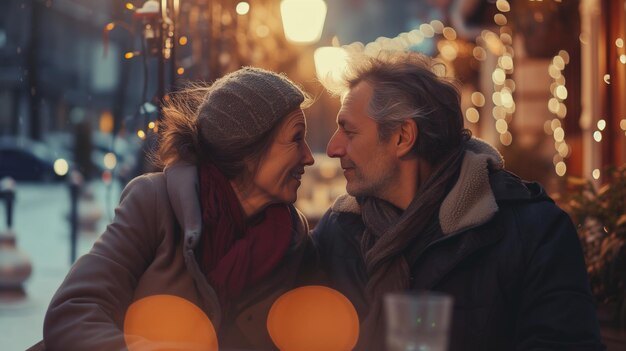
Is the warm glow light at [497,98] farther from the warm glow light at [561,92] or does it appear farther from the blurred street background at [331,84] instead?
the warm glow light at [561,92]

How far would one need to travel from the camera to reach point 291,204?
3.29 m

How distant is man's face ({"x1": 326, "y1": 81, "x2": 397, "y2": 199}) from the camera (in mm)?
3180

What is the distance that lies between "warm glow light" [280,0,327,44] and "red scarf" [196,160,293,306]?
528cm

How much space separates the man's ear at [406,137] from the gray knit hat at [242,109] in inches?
14.9

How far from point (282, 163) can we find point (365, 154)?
0.28 m

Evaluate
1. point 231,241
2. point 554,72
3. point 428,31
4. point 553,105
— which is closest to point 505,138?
point 553,105

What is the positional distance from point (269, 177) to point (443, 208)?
23.9 inches

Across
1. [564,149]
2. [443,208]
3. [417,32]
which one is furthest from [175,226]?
[417,32]

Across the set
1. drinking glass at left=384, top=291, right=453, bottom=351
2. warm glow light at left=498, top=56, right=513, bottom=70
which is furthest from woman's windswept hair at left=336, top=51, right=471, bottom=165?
warm glow light at left=498, top=56, right=513, bottom=70

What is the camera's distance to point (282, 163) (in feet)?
10.5

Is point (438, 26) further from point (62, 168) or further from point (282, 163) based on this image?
point (282, 163)

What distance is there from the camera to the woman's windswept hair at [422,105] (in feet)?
10.3

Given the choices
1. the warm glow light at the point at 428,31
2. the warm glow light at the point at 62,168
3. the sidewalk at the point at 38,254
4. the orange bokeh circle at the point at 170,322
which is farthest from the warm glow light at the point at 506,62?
the orange bokeh circle at the point at 170,322

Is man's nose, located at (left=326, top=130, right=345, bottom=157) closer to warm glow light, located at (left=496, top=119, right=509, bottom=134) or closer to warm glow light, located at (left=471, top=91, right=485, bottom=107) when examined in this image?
warm glow light, located at (left=496, top=119, right=509, bottom=134)
